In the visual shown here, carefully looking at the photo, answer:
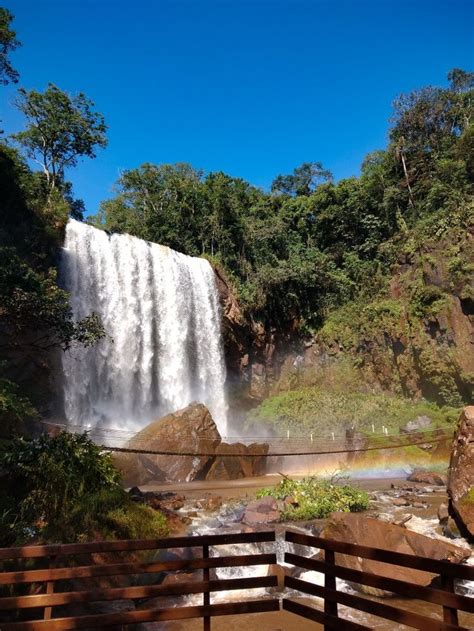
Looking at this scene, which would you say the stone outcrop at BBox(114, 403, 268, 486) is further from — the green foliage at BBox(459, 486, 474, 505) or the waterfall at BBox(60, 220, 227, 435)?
the green foliage at BBox(459, 486, 474, 505)

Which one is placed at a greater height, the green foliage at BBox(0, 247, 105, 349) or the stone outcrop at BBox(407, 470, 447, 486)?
the green foliage at BBox(0, 247, 105, 349)

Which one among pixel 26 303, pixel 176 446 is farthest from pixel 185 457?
pixel 26 303

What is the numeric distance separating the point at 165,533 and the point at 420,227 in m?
28.5

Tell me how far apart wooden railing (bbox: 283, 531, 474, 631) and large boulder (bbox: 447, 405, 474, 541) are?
6567mm

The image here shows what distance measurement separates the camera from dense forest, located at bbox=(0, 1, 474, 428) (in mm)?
24281

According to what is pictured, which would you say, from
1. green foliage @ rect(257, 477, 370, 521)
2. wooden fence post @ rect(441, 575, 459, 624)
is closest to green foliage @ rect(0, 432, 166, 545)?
→ green foliage @ rect(257, 477, 370, 521)

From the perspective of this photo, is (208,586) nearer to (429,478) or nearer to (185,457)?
(185,457)

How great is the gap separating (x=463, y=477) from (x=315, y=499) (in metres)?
3.44

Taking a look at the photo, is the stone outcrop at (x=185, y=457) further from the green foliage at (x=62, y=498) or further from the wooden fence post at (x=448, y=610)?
the wooden fence post at (x=448, y=610)

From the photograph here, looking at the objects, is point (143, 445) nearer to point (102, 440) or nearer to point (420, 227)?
point (102, 440)

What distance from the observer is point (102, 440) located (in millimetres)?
19812

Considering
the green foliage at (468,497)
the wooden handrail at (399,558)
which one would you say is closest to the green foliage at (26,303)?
the wooden handrail at (399,558)

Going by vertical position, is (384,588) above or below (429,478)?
above

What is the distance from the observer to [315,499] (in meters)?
11.0
